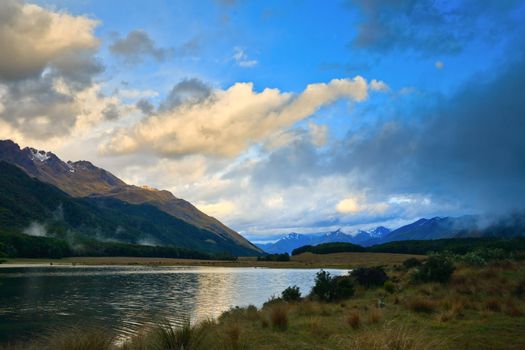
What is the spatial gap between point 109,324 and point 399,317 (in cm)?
2007

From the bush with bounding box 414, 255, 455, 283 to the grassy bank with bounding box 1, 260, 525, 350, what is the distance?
71.3 inches

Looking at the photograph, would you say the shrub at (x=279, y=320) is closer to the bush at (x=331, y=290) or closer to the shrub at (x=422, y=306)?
the shrub at (x=422, y=306)

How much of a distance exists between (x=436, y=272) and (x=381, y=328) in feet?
59.1

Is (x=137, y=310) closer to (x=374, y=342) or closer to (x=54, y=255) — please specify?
(x=374, y=342)

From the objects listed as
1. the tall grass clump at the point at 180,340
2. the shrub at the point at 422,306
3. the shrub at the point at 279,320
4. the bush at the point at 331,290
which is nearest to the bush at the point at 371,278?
the bush at the point at 331,290

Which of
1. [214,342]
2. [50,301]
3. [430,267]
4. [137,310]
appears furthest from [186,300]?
[214,342]

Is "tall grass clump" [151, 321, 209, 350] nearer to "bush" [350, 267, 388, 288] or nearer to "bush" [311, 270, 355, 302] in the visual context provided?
"bush" [311, 270, 355, 302]

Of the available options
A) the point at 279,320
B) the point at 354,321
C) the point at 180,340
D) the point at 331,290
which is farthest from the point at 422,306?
the point at 180,340

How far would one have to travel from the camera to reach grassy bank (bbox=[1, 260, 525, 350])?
11688 millimetres

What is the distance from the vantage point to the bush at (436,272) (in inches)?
1254

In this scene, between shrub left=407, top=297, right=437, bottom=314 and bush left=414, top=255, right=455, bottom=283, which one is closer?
shrub left=407, top=297, right=437, bottom=314

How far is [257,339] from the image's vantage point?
16.1 meters

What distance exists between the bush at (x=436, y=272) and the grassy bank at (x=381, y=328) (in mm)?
1812

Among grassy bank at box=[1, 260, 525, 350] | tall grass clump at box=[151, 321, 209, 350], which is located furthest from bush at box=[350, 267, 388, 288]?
tall grass clump at box=[151, 321, 209, 350]
